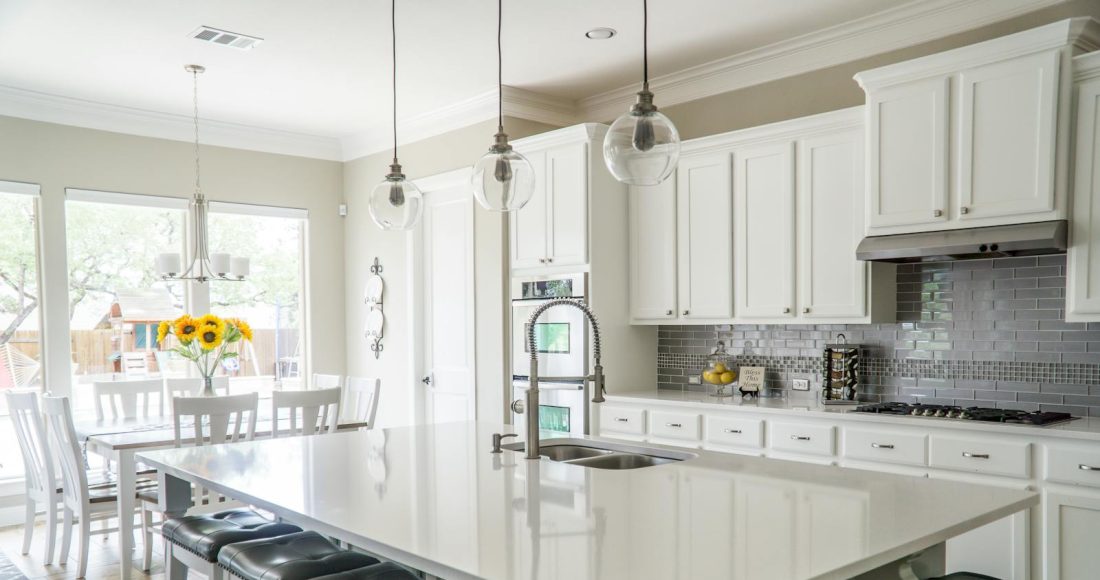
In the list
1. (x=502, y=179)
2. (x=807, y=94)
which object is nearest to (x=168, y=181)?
(x=502, y=179)

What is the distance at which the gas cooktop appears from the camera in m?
3.16

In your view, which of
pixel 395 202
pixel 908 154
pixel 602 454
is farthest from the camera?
pixel 908 154

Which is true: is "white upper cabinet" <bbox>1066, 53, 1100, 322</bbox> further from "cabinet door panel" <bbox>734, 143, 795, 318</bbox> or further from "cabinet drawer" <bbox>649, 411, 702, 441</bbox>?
"cabinet drawer" <bbox>649, 411, 702, 441</bbox>

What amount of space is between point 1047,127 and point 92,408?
18.7 feet

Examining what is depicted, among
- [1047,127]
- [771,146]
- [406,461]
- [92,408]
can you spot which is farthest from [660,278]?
[92,408]

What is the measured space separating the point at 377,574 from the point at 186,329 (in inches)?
111

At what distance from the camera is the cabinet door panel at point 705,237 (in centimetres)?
438

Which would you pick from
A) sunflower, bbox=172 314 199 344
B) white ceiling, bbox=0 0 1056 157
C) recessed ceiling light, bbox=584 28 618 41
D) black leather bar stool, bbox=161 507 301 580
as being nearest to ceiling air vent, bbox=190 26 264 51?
white ceiling, bbox=0 0 1056 157

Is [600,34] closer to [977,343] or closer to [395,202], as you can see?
[395,202]

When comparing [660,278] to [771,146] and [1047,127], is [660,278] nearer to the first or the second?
[771,146]

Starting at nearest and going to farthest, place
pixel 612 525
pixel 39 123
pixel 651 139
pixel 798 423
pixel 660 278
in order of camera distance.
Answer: pixel 612 525, pixel 651 139, pixel 798 423, pixel 660 278, pixel 39 123

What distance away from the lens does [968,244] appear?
3.32 metres

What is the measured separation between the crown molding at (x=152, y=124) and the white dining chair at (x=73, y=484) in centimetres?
217

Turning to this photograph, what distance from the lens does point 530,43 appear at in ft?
14.2
